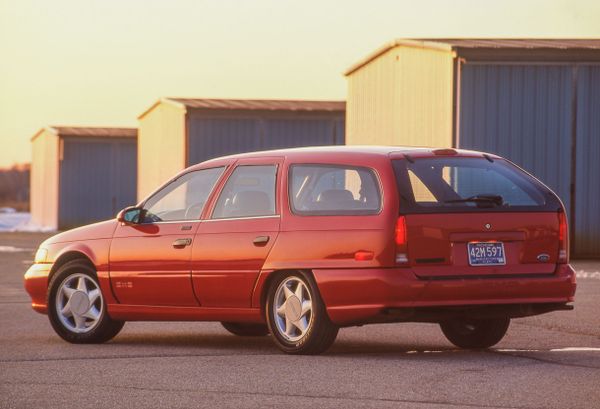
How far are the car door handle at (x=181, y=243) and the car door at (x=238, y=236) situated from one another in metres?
0.07

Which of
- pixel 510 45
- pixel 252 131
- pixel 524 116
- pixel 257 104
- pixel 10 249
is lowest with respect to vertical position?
pixel 10 249

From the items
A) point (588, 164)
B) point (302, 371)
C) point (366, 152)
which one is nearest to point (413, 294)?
point (302, 371)

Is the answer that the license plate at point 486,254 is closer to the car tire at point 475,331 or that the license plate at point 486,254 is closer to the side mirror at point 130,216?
the car tire at point 475,331

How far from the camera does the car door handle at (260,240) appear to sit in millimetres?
10180

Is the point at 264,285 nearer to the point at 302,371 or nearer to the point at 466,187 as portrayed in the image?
the point at 302,371

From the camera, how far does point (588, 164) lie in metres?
29.2

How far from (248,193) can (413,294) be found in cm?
176

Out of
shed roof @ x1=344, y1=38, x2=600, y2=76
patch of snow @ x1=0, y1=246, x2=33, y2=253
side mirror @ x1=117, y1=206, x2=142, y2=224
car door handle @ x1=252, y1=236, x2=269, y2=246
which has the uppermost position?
shed roof @ x1=344, y1=38, x2=600, y2=76

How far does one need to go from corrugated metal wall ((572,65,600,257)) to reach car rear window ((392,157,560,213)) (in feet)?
62.4

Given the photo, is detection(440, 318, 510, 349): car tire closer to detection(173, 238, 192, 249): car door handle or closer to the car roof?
the car roof

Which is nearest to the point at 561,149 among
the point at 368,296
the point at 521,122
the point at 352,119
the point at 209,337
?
the point at 521,122

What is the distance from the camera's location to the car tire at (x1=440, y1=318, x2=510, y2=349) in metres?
10.7

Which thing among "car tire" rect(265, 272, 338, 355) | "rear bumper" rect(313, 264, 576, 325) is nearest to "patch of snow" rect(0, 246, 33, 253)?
"car tire" rect(265, 272, 338, 355)

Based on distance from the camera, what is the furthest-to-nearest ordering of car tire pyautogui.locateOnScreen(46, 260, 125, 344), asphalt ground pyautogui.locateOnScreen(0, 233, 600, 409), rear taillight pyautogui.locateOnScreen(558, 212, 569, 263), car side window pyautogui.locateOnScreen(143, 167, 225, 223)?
1. car tire pyautogui.locateOnScreen(46, 260, 125, 344)
2. car side window pyautogui.locateOnScreen(143, 167, 225, 223)
3. rear taillight pyautogui.locateOnScreen(558, 212, 569, 263)
4. asphalt ground pyautogui.locateOnScreen(0, 233, 600, 409)
